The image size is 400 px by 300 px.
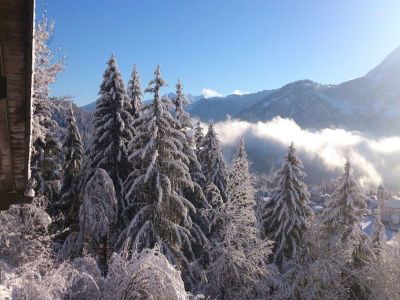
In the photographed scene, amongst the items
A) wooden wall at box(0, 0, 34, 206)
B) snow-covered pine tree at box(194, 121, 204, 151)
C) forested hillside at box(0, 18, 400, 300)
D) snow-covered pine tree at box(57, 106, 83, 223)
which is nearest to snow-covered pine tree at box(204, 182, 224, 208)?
forested hillside at box(0, 18, 400, 300)

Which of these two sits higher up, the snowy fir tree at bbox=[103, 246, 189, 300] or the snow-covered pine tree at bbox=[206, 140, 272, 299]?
the snowy fir tree at bbox=[103, 246, 189, 300]

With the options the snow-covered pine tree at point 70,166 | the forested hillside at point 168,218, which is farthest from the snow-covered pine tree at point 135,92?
the snow-covered pine tree at point 70,166

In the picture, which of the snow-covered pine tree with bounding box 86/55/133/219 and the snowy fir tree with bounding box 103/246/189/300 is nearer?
the snowy fir tree with bounding box 103/246/189/300

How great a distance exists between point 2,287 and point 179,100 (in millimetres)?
19771

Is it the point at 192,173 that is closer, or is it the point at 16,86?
the point at 16,86

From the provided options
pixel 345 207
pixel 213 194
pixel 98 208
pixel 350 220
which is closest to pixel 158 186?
pixel 98 208

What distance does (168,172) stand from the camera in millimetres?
21344

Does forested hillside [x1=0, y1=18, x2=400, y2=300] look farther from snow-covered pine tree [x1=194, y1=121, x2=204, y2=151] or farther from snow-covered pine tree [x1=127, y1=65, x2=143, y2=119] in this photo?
snow-covered pine tree [x1=194, y1=121, x2=204, y2=151]

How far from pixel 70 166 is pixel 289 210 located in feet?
52.4

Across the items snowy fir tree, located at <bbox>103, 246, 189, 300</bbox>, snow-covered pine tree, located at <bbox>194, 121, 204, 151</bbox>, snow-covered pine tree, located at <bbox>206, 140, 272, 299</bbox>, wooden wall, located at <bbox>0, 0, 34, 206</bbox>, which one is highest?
wooden wall, located at <bbox>0, 0, 34, 206</bbox>

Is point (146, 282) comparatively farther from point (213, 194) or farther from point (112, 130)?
point (213, 194)

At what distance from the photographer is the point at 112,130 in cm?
2392

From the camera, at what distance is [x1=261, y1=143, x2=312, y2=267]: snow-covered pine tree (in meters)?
28.7

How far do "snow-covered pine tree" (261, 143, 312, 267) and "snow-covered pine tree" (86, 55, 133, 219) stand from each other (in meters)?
11.7
